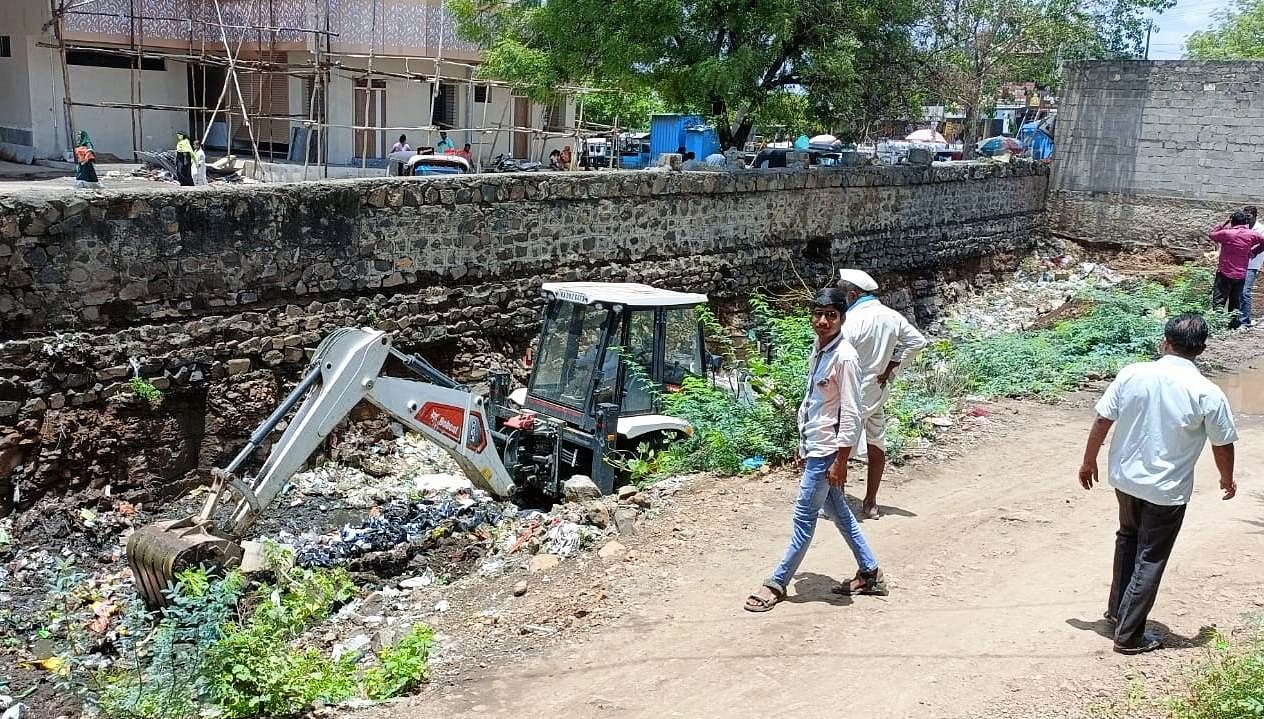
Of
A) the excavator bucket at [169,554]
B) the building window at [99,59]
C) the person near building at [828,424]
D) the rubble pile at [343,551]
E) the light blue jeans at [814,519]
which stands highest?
the building window at [99,59]

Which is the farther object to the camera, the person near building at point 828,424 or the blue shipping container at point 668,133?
the blue shipping container at point 668,133

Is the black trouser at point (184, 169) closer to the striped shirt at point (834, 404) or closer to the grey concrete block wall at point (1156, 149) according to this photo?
the striped shirt at point (834, 404)

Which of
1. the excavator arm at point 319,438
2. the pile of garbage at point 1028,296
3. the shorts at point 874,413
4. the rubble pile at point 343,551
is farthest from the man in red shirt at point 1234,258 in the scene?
the excavator arm at point 319,438

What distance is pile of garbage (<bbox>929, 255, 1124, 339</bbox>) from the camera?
19172mm

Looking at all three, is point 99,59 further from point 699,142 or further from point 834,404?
point 834,404

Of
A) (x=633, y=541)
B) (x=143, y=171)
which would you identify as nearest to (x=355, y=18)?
(x=143, y=171)

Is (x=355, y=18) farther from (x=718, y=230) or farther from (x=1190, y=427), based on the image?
(x=1190, y=427)

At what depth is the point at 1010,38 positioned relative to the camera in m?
23.3

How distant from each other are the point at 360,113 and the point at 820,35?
10.5m

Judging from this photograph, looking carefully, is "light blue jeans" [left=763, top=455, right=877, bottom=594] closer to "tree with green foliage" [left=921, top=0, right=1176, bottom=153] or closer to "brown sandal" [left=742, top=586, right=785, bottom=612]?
"brown sandal" [left=742, top=586, right=785, bottom=612]

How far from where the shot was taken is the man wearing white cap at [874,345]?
6750mm

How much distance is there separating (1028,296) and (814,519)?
56.3 ft

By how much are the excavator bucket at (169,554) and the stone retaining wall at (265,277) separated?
2.93 meters

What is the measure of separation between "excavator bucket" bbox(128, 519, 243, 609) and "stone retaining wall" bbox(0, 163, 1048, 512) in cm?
293
